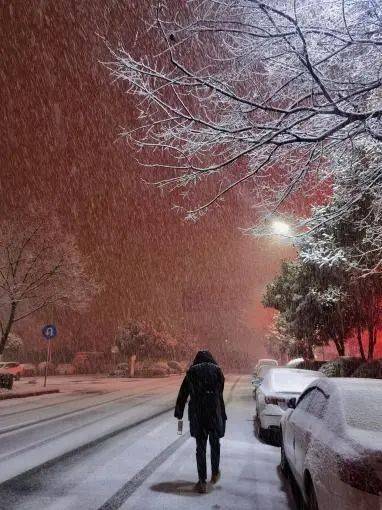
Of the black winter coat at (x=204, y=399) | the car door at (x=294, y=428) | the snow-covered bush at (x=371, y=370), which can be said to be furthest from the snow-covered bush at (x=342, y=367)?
the black winter coat at (x=204, y=399)

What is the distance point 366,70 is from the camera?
25.9 ft

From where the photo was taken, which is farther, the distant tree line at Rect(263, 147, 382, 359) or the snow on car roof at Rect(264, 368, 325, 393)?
the distant tree line at Rect(263, 147, 382, 359)

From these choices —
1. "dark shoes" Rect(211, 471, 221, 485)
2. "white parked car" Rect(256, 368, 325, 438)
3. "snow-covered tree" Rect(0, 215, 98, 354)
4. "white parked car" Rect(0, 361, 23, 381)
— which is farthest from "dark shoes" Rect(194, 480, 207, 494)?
"white parked car" Rect(0, 361, 23, 381)

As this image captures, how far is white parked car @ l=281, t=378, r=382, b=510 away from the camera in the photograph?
3027 millimetres

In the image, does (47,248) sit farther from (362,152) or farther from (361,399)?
(361,399)

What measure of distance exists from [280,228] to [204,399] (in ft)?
13.9

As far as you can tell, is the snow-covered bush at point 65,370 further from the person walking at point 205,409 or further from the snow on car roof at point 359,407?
the snow on car roof at point 359,407

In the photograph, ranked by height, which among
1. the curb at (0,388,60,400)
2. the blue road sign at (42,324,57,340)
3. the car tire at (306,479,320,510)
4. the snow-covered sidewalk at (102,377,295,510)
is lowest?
the snow-covered sidewalk at (102,377,295,510)

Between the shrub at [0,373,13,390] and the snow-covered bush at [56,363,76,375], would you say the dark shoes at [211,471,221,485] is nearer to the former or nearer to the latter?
the shrub at [0,373,13,390]

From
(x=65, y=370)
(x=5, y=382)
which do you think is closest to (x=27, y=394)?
(x=5, y=382)

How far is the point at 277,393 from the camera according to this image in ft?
30.8

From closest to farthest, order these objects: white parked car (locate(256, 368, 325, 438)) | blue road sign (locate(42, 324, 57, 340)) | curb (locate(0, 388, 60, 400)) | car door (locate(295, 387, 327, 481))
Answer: car door (locate(295, 387, 327, 481)) → white parked car (locate(256, 368, 325, 438)) → curb (locate(0, 388, 60, 400)) → blue road sign (locate(42, 324, 57, 340))

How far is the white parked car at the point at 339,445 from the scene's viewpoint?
3027mm

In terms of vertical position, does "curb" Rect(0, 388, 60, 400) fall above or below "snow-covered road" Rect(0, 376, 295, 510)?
above
